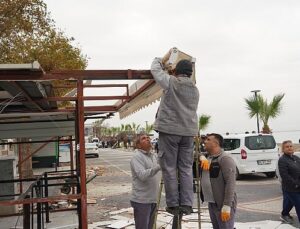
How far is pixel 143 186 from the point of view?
5668mm

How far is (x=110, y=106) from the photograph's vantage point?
838cm

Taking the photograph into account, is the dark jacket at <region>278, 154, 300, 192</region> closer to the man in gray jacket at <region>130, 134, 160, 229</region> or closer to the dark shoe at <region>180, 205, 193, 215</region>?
the man in gray jacket at <region>130, 134, 160, 229</region>

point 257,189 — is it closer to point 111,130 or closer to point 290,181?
point 290,181

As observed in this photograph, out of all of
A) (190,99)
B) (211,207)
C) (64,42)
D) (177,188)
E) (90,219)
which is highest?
(64,42)

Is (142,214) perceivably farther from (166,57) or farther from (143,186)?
(166,57)

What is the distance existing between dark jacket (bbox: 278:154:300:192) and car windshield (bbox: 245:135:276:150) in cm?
808

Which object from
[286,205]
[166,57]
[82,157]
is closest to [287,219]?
[286,205]

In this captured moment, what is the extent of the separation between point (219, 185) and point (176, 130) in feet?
4.82

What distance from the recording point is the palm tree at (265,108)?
25828mm

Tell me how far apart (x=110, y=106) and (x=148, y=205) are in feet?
10.2

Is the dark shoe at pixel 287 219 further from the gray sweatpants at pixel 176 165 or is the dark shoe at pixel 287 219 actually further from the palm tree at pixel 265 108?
the palm tree at pixel 265 108

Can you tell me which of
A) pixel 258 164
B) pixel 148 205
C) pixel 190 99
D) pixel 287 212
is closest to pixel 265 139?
pixel 258 164

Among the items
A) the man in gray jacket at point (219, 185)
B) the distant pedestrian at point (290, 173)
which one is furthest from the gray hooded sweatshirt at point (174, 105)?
the distant pedestrian at point (290, 173)

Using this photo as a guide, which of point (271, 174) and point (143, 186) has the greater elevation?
point (143, 186)
